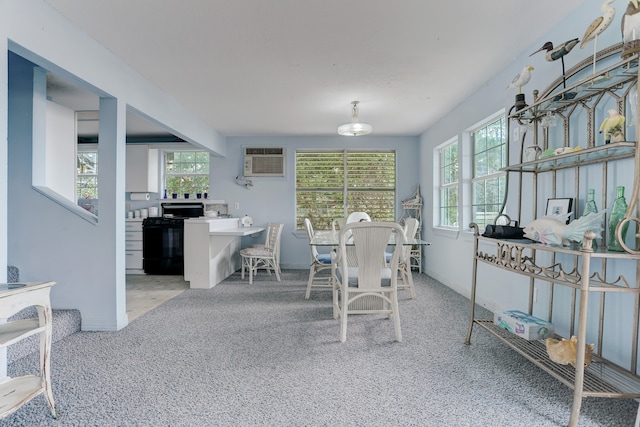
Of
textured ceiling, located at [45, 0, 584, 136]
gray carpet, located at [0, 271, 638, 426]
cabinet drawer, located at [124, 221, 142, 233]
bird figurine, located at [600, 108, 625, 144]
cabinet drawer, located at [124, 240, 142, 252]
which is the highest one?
textured ceiling, located at [45, 0, 584, 136]

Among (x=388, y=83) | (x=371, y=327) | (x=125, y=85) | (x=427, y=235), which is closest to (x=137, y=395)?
(x=371, y=327)

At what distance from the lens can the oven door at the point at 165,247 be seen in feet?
17.2

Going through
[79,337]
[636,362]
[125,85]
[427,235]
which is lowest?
[79,337]

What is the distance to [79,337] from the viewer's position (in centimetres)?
263

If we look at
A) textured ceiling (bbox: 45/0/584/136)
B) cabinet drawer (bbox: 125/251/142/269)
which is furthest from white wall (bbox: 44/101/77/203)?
cabinet drawer (bbox: 125/251/142/269)

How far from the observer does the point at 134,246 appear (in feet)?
17.5

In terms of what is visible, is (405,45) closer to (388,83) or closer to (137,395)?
(388,83)

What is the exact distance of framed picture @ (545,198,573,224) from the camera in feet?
6.79

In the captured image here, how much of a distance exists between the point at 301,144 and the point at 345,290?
3.74 meters

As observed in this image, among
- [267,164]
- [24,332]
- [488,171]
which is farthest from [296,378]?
[267,164]

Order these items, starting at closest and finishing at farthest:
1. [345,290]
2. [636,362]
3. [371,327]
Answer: [636,362], [345,290], [371,327]

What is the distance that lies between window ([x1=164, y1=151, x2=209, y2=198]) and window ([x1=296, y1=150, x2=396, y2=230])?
1.73 m

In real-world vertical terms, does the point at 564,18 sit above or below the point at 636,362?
above

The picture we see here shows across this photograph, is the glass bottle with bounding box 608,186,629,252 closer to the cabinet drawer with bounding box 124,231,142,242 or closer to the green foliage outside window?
the green foliage outside window
